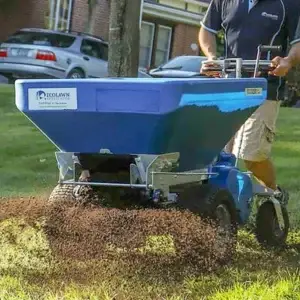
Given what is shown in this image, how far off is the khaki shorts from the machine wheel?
34cm

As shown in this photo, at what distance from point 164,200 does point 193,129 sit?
0.41m

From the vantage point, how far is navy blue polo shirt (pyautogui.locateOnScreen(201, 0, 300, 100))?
5477mm

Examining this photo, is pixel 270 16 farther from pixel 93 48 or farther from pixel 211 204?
pixel 93 48

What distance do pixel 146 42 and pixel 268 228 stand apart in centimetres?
2436

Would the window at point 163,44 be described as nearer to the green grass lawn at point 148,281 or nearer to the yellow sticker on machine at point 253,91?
the green grass lawn at point 148,281

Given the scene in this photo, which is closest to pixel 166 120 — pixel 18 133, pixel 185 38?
pixel 18 133

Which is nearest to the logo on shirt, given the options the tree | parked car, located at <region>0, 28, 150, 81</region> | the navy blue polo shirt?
the navy blue polo shirt

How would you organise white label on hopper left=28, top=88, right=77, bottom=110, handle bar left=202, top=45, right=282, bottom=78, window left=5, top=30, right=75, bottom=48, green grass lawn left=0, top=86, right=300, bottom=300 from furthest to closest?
1. window left=5, top=30, right=75, bottom=48
2. handle bar left=202, top=45, right=282, bottom=78
3. white label on hopper left=28, top=88, right=77, bottom=110
4. green grass lawn left=0, top=86, right=300, bottom=300

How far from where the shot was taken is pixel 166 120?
427 centimetres

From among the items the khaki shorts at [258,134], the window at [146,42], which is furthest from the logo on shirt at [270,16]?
the window at [146,42]

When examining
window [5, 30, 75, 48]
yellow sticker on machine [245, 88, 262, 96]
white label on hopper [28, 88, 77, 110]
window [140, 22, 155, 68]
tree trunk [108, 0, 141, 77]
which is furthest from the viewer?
window [140, 22, 155, 68]

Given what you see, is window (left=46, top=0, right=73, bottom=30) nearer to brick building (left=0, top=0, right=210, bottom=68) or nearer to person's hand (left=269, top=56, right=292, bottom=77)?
brick building (left=0, top=0, right=210, bottom=68)

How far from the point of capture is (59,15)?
25.5m

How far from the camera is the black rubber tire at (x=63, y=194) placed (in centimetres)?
461
